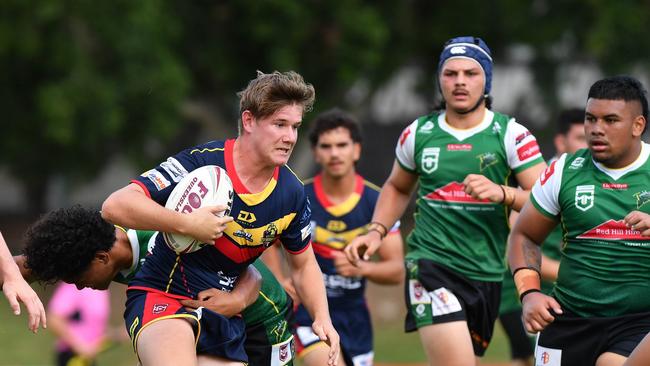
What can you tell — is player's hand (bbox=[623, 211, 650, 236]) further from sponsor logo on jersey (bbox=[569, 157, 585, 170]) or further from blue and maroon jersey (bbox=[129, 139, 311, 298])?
blue and maroon jersey (bbox=[129, 139, 311, 298])

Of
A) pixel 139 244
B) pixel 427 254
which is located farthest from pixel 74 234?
pixel 427 254

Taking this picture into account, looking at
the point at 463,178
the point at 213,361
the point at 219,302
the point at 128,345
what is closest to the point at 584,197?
the point at 463,178

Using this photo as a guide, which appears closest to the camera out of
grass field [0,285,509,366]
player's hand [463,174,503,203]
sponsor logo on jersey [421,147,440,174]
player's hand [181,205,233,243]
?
player's hand [181,205,233,243]

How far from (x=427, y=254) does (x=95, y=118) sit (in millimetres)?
12717

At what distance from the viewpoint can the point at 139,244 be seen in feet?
21.3

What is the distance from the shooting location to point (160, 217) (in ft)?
18.5

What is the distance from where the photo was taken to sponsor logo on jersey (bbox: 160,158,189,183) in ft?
19.2

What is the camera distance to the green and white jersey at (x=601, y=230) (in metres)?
6.14

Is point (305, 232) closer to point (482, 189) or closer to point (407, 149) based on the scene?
point (482, 189)

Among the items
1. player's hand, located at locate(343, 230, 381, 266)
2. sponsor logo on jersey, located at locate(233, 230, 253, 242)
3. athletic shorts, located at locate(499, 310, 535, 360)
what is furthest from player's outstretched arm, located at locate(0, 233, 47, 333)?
athletic shorts, located at locate(499, 310, 535, 360)

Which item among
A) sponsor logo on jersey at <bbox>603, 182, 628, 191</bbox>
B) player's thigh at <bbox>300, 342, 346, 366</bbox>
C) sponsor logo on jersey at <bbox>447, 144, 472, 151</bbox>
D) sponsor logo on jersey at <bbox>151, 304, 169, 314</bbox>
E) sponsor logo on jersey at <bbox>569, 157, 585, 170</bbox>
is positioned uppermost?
sponsor logo on jersey at <bbox>447, 144, 472, 151</bbox>

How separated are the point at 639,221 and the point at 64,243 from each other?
10.1 ft

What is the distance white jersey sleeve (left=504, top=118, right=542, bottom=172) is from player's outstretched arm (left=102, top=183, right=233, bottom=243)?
2.42 meters

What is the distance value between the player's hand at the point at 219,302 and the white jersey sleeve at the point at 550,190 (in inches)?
69.6
